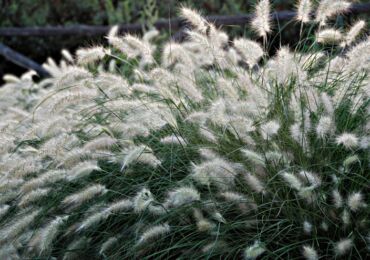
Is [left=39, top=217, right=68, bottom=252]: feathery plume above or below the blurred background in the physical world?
above

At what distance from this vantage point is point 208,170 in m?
2.85

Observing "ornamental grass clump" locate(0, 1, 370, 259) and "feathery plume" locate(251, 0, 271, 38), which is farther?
"feathery plume" locate(251, 0, 271, 38)

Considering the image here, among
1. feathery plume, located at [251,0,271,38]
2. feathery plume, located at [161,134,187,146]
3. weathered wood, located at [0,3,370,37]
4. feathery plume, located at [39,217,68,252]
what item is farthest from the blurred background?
feathery plume, located at [39,217,68,252]

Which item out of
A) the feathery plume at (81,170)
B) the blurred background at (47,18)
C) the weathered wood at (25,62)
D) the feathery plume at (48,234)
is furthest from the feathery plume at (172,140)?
the blurred background at (47,18)

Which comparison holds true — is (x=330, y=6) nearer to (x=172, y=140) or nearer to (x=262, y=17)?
(x=262, y=17)

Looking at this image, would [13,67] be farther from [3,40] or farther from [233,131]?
[233,131]

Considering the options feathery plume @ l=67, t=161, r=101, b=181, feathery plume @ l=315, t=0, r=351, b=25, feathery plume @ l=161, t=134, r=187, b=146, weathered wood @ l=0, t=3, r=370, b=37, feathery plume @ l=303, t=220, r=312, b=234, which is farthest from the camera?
weathered wood @ l=0, t=3, r=370, b=37

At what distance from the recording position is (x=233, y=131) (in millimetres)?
3203

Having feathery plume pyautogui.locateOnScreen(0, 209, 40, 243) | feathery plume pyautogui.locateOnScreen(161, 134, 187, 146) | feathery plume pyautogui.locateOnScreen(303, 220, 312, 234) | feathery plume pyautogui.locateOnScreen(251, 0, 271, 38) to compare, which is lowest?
feathery plume pyautogui.locateOnScreen(0, 209, 40, 243)

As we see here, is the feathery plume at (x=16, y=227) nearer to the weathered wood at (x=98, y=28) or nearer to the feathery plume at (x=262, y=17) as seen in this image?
the feathery plume at (x=262, y=17)

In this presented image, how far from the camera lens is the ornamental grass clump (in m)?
2.87

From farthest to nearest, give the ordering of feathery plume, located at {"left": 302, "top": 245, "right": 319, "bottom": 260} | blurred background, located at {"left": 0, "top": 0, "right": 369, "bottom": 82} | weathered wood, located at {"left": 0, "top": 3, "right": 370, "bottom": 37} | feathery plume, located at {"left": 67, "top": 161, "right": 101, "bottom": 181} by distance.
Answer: blurred background, located at {"left": 0, "top": 0, "right": 369, "bottom": 82} < weathered wood, located at {"left": 0, "top": 3, "right": 370, "bottom": 37} < feathery plume, located at {"left": 67, "top": 161, "right": 101, "bottom": 181} < feathery plume, located at {"left": 302, "top": 245, "right": 319, "bottom": 260}

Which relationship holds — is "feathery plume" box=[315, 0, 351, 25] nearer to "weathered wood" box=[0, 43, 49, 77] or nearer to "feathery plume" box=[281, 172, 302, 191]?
"feathery plume" box=[281, 172, 302, 191]

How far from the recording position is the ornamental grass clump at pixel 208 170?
287 centimetres
